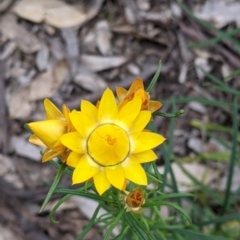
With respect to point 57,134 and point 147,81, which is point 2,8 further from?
point 57,134

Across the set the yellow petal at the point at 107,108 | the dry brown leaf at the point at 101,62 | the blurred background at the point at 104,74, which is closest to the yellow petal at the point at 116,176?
the yellow petal at the point at 107,108

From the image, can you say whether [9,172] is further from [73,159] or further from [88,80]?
[73,159]

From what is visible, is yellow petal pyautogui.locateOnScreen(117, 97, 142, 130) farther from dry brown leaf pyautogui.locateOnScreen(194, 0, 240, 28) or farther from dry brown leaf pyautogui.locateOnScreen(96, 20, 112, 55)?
dry brown leaf pyautogui.locateOnScreen(194, 0, 240, 28)

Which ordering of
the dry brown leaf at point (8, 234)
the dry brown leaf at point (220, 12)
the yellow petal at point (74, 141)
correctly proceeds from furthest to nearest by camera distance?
the dry brown leaf at point (220, 12) → the dry brown leaf at point (8, 234) → the yellow petal at point (74, 141)

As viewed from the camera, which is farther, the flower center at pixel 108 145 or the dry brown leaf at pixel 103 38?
the dry brown leaf at pixel 103 38

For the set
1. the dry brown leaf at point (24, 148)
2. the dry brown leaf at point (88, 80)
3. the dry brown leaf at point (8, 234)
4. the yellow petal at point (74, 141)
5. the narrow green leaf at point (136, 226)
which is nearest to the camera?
the yellow petal at point (74, 141)

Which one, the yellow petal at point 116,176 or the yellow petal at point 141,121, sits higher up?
the yellow petal at point 141,121

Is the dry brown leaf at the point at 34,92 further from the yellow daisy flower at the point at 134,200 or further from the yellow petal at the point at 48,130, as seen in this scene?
the yellow petal at the point at 48,130
